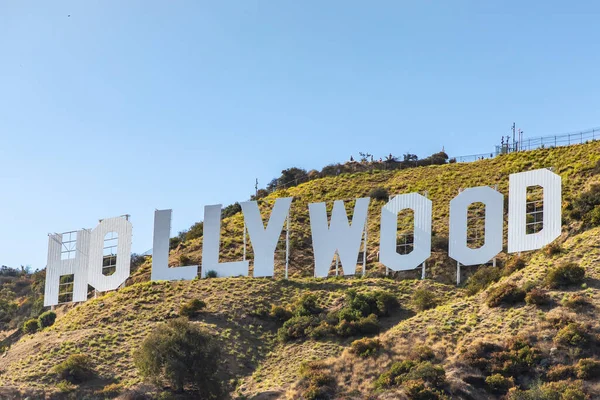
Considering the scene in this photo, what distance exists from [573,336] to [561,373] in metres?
2.58

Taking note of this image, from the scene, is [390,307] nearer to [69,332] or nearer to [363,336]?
[363,336]

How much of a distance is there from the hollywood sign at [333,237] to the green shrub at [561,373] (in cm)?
1258

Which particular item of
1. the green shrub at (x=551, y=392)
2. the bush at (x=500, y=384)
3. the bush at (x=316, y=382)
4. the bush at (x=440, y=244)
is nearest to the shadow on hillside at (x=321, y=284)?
the bush at (x=440, y=244)


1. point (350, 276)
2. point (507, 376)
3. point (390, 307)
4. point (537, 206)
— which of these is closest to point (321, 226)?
point (350, 276)

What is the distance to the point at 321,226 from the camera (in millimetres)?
67000

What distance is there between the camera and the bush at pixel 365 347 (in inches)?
2131

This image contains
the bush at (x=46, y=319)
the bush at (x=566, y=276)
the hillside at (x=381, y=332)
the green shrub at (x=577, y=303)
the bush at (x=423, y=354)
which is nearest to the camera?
the hillside at (x=381, y=332)

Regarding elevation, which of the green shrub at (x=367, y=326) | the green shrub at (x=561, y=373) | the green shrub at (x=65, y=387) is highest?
the green shrub at (x=367, y=326)

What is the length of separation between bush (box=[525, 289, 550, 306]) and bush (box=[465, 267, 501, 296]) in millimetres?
5336

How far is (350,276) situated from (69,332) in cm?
1668

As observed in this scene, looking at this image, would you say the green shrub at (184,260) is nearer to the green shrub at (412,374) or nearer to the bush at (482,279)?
the bush at (482,279)

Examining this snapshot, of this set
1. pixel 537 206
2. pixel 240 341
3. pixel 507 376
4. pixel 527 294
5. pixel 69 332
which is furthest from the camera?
pixel 537 206

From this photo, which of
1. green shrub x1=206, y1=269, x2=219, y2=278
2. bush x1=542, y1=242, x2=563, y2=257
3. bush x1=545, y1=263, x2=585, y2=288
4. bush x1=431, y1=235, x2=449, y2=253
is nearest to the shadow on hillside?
green shrub x1=206, y1=269, x2=219, y2=278

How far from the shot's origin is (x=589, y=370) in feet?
159
